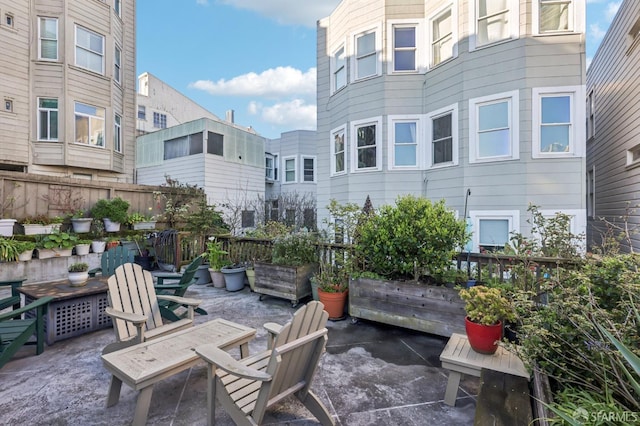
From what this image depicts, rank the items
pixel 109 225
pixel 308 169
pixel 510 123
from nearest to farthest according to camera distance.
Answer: pixel 510 123 → pixel 109 225 → pixel 308 169

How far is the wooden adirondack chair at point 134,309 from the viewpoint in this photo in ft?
9.11

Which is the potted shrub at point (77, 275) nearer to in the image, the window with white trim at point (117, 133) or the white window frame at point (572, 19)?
the white window frame at point (572, 19)

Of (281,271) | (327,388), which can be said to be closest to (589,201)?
(281,271)

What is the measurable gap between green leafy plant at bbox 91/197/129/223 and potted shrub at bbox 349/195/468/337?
6842mm

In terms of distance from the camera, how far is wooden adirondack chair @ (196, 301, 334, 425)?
1.87 metres

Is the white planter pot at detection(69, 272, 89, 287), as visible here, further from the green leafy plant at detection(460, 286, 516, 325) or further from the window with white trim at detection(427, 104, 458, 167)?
the window with white trim at detection(427, 104, 458, 167)

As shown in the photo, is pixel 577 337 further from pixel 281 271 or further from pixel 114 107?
pixel 114 107

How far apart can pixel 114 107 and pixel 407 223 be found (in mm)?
12191

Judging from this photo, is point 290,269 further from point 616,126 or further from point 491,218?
point 616,126

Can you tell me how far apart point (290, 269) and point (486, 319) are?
304 centimetres

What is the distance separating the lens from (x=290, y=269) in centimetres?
494

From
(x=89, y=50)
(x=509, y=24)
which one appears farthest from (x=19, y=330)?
(x=89, y=50)

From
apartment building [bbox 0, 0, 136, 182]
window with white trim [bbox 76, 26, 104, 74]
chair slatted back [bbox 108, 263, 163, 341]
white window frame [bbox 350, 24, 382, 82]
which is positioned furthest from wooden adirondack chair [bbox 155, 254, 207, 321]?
window with white trim [bbox 76, 26, 104, 74]

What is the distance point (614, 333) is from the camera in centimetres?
163
